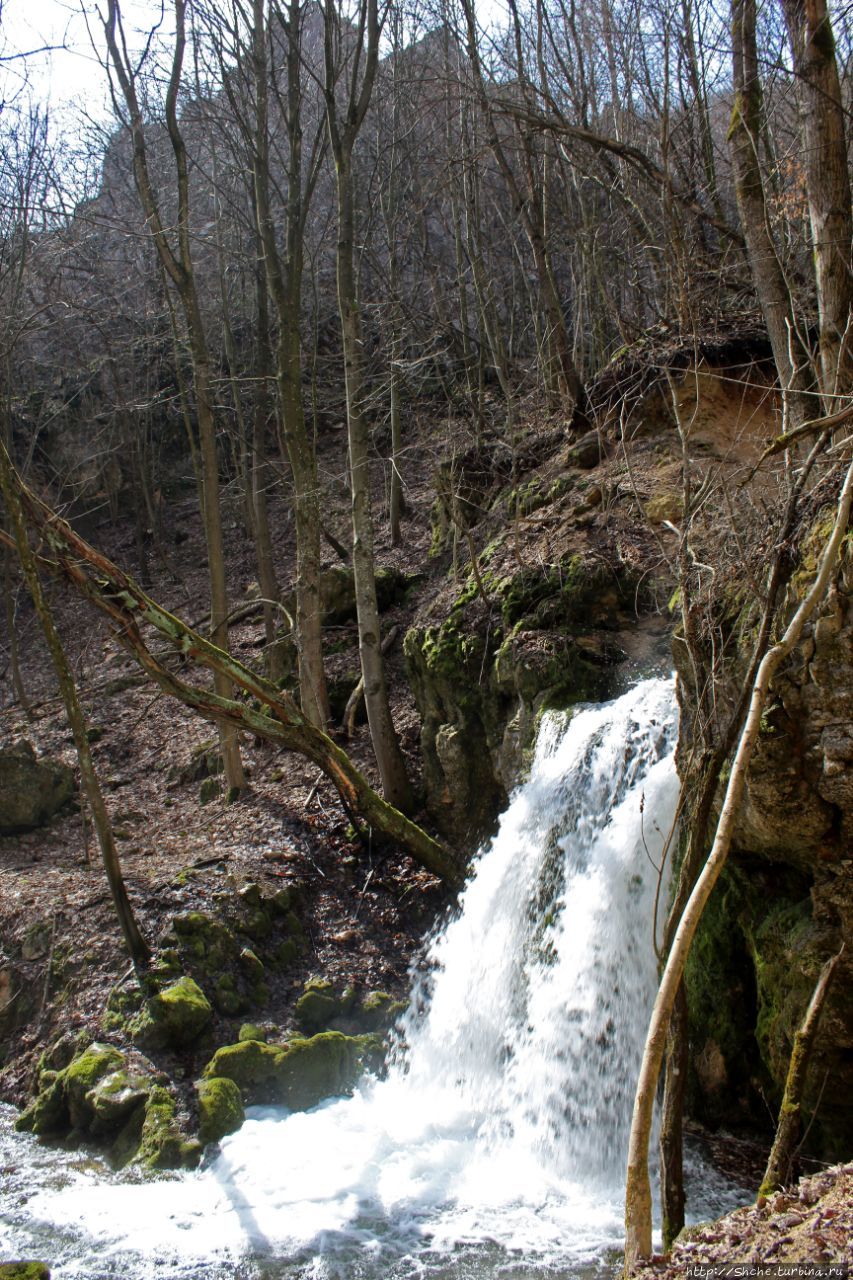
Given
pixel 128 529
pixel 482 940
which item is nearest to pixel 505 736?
pixel 482 940

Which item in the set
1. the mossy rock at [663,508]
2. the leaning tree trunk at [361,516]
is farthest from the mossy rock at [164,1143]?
the mossy rock at [663,508]

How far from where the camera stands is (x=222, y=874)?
895cm

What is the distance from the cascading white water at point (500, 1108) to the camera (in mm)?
5199

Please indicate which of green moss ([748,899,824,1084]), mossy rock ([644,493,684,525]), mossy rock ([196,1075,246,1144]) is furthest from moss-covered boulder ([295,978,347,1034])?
mossy rock ([644,493,684,525])

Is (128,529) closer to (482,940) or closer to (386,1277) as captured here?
(482,940)

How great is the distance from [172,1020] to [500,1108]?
274cm

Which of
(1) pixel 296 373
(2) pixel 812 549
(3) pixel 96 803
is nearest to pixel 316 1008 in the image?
(3) pixel 96 803

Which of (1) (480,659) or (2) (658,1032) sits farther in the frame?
(1) (480,659)

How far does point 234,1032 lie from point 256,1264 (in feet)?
8.60

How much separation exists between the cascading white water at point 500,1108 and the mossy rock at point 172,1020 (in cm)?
102

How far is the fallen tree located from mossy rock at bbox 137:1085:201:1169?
2.95m

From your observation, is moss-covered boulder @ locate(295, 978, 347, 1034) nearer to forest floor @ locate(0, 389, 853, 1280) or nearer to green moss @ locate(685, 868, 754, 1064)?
forest floor @ locate(0, 389, 853, 1280)

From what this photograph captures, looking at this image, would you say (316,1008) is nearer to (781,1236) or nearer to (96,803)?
(96,803)

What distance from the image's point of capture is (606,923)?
670 cm
